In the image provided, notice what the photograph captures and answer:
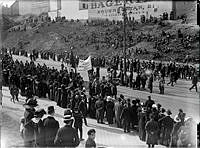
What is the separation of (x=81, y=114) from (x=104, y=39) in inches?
955

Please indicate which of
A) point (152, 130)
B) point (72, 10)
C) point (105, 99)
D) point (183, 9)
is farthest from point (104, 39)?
point (152, 130)

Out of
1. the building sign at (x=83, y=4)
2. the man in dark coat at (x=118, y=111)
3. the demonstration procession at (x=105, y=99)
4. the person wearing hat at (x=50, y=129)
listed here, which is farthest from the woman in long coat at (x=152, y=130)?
the building sign at (x=83, y=4)

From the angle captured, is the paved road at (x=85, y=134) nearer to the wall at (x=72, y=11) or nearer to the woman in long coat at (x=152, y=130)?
the woman in long coat at (x=152, y=130)

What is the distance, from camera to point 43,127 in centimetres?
624

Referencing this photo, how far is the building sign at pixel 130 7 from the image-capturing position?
3088 centimetres

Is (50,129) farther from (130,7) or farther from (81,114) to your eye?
(130,7)

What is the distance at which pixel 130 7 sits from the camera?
31562 millimetres

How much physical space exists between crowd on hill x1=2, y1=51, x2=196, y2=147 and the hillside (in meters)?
13.3

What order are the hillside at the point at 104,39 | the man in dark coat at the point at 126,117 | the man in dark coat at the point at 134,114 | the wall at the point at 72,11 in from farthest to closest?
the wall at the point at 72,11
the hillside at the point at 104,39
the man in dark coat at the point at 134,114
the man in dark coat at the point at 126,117

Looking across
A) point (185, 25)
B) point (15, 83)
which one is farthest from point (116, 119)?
point (185, 25)

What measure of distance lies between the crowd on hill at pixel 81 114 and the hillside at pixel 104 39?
43.5 ft

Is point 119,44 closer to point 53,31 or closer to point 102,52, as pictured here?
point 102,52

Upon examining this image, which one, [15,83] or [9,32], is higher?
[9,32]

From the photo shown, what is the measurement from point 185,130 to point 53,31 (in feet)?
92.4
